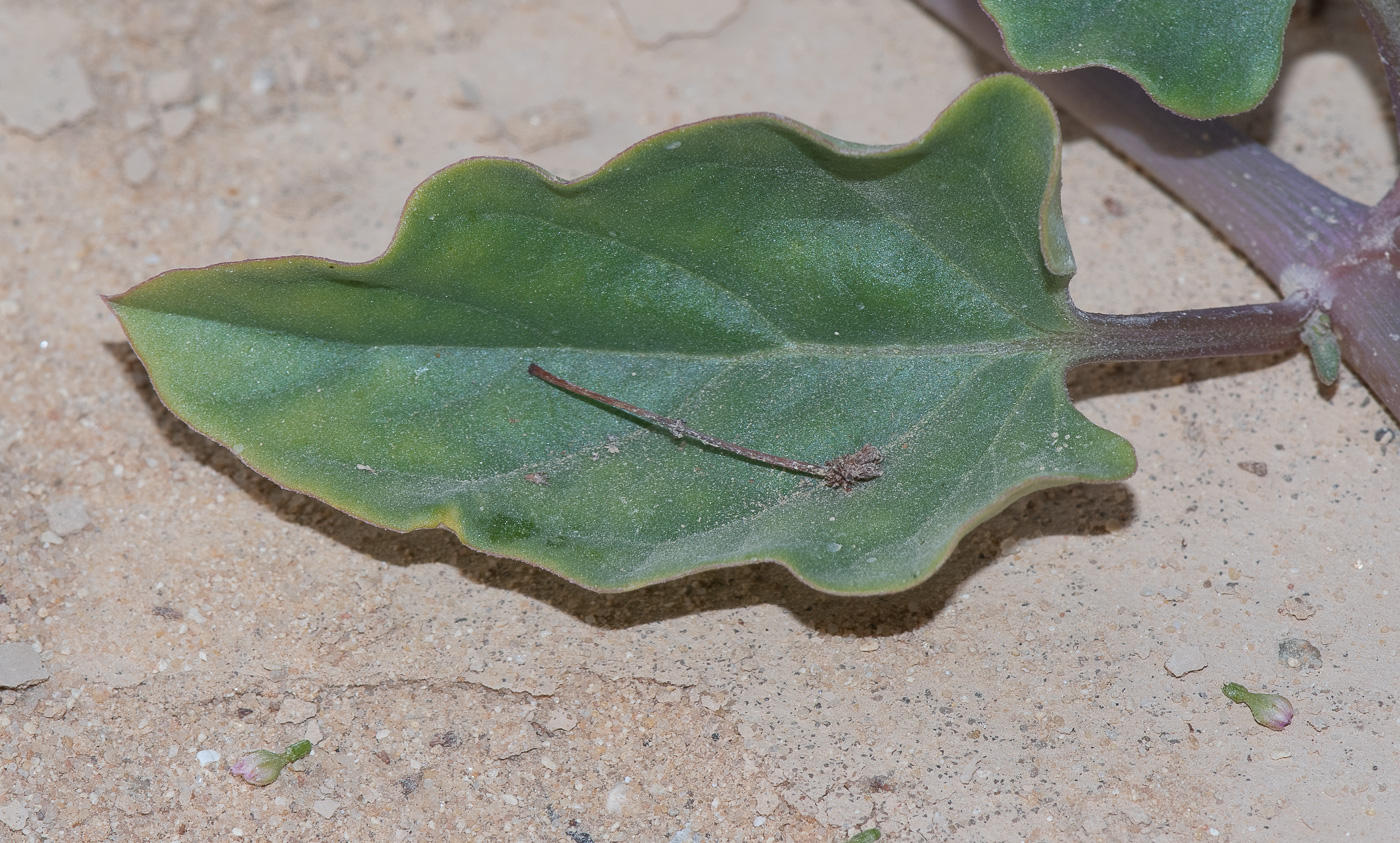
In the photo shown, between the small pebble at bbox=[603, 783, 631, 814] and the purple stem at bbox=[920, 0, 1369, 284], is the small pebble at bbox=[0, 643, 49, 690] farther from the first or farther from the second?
the purple stem at bbox=[920, 0, 1369, 284]

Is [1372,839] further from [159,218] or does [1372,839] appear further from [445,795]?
[159,218]

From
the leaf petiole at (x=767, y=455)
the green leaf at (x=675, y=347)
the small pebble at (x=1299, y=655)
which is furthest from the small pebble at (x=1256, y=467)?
the leaf petiole at (x=767, y=455)

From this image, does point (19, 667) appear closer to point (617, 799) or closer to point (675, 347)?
point (617, 799)

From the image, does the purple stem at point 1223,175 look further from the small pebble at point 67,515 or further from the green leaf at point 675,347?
the small pebble at point 67,515

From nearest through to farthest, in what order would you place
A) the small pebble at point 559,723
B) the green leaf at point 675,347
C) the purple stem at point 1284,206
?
1. the green leaf at point 675,347
2. the small pebble at point 559,723
3. the purple stem at point 1284,206

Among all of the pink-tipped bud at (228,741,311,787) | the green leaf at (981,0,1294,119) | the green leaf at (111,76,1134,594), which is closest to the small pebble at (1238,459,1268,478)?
the green leaf at (111,76,1134,594)

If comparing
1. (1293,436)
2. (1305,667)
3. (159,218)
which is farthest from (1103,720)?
(159,218)
